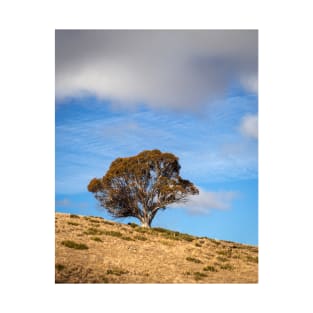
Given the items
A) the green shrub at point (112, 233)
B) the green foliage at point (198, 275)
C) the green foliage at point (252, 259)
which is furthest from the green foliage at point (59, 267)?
the green foliage at point (252, 259)

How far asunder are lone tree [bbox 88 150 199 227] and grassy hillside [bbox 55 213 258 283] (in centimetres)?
652

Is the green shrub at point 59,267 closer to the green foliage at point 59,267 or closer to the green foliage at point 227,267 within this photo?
the green foliage at point 59,267

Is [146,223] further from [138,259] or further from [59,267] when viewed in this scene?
[59,267]

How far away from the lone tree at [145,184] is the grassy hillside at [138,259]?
652cm

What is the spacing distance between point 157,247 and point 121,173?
40.6 feet

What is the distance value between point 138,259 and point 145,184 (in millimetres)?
15415

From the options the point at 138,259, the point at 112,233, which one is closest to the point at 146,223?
the point at 112,233

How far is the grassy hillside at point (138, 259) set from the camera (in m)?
17.6

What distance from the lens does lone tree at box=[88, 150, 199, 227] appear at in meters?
35.3

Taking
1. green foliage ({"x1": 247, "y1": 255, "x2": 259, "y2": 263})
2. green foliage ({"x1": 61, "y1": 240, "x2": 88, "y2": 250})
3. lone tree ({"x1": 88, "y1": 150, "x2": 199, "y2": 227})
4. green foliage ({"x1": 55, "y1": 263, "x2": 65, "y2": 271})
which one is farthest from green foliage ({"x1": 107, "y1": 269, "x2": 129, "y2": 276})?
lone tree ({"x1": 88, "y1": 150, "x2": 199, "y2": 227})

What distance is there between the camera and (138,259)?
20531 mm

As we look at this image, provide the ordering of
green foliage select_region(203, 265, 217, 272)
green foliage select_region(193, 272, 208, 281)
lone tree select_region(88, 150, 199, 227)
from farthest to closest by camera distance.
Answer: lone tree select_region(88, 150, 199, 227)
green foliage select_region(203, 265, 217, 272)
green foliage select_region(193, 272, 208, 281)

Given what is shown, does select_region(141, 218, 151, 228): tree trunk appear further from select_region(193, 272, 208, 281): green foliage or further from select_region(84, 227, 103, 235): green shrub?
select_region(193, 272, 208, 281): green foliage
